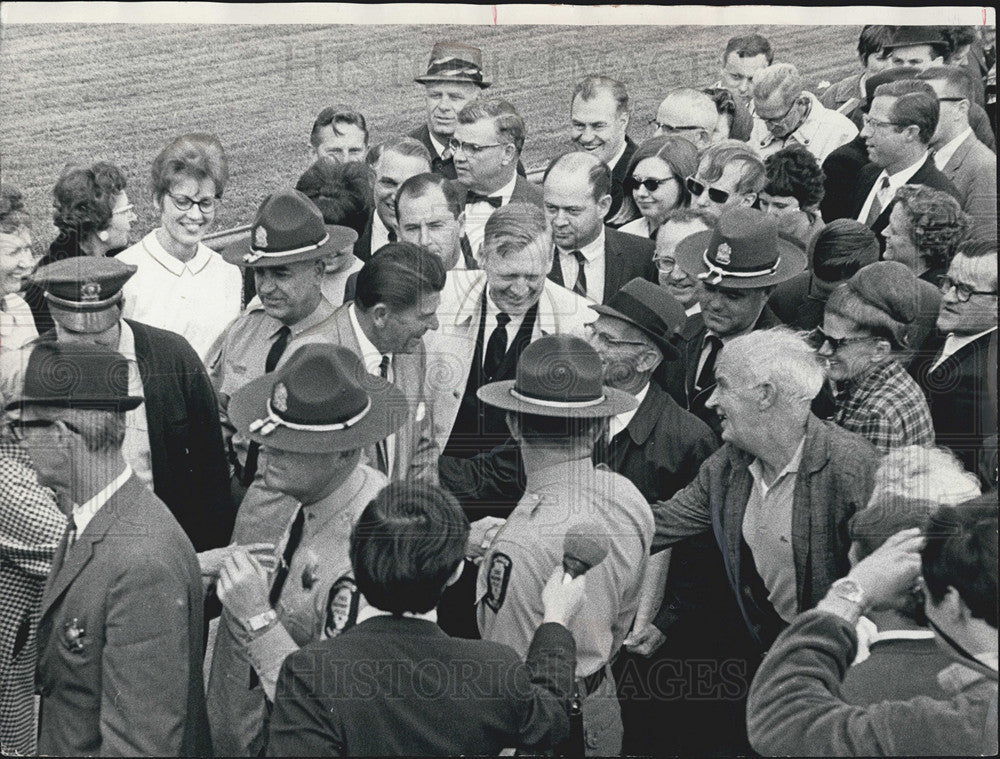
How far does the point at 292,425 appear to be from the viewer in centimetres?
595

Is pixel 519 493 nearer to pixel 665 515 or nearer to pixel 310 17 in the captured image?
pixel 665 515

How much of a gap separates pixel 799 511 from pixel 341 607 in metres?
1.99

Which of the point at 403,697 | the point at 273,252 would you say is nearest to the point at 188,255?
the point at 273,252

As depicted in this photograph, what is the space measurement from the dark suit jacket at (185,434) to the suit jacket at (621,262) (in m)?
1.63

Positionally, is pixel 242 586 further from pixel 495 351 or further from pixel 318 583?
pixel 495 351

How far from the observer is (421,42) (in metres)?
6.36

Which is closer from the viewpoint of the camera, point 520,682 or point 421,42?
point 520,682

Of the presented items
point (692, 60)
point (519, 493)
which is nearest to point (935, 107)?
point (692, 60)

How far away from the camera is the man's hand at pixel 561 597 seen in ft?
19.7

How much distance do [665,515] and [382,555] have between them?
149 centimetres

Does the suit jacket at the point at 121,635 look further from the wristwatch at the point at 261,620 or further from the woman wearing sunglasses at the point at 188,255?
the woman wearing sunglasses at the point at 188,255

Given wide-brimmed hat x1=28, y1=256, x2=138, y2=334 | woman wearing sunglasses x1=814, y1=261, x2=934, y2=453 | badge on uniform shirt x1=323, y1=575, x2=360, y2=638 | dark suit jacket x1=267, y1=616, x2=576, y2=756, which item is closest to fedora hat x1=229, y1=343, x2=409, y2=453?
badge on uniform shirt x1=323, y1=575, x2=360, y2=638

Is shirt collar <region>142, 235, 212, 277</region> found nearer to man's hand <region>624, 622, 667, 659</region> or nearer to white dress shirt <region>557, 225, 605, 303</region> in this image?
white dress shirt <region>557, 225, 605, 303</region>

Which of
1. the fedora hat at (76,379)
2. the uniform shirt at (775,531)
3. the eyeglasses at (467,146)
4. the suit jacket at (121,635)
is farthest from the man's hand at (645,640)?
the fedora hat at (76,379)
